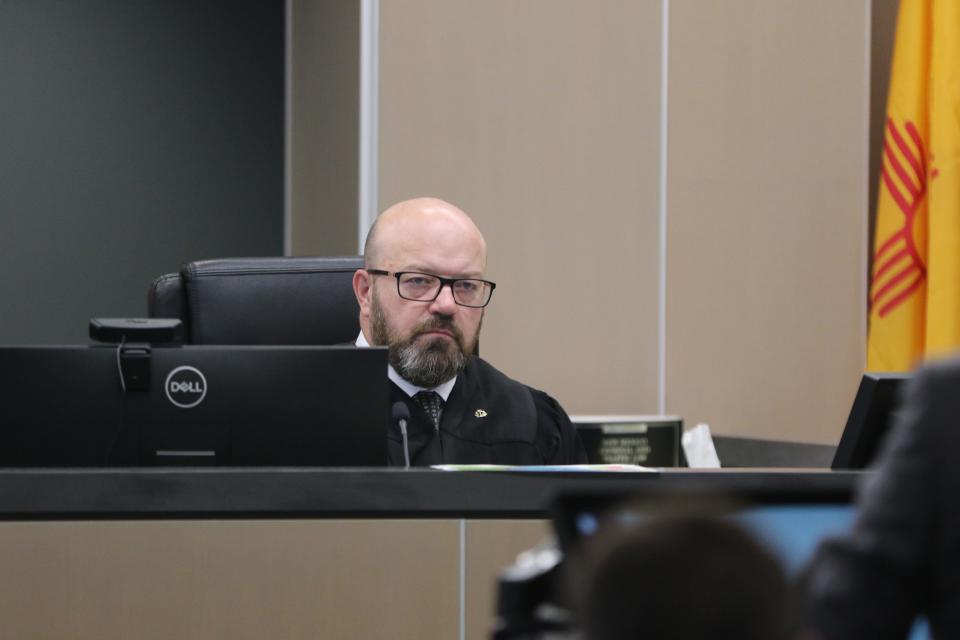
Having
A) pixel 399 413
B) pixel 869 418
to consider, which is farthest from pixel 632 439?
pixel 869 418

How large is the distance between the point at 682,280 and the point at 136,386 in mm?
2401

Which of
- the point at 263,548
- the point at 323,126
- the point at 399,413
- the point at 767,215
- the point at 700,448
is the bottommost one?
the point at 700,448

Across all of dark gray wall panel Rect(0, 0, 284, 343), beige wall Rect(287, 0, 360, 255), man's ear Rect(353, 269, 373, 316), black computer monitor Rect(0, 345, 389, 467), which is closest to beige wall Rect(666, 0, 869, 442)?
beige wall Rect(287, 0, 360, 255)

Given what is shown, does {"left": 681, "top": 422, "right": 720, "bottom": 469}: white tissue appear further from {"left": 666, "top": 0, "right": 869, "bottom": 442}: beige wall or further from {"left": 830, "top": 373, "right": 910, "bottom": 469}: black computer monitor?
{"left": 830, "top": 373, "right": 910, "bottom": 469}: black computer monitor

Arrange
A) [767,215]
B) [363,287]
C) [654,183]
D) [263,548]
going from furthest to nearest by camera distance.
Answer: [767,215] < [654,183] < [363,287] < [263,548]

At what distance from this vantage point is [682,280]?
13.2 feet

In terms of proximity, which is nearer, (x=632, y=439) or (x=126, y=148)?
(x=632, y=439)

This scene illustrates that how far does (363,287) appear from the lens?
269cm

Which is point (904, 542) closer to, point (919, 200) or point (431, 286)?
point (431, 286)

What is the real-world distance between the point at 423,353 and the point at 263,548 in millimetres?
944

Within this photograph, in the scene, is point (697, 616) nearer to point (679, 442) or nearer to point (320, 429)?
point (320, 429)

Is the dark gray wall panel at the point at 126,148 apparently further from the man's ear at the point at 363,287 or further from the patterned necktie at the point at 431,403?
the patterned necktie at the point at 431,403

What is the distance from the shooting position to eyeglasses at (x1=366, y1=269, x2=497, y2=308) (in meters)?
2.68

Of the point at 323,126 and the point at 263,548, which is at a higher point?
the point at 323,126
